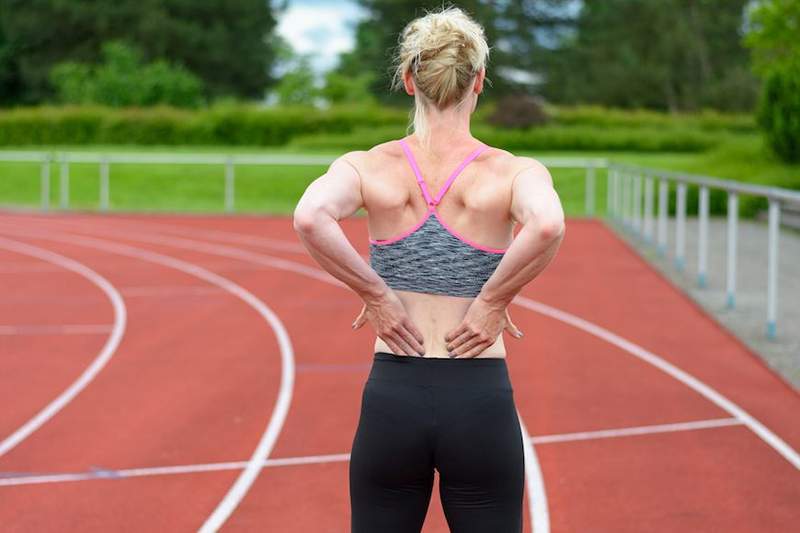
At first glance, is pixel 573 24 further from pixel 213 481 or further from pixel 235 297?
pixel 213 481

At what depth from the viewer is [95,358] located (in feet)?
32.3

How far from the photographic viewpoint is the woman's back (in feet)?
9.30

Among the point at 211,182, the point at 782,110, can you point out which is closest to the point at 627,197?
the point at 782,110

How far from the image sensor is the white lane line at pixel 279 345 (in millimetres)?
5875

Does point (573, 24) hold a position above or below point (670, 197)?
above

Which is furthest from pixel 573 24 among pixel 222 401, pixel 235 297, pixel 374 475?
pixel 374 475

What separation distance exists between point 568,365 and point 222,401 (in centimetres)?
276

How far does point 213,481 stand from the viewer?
6.22 metres

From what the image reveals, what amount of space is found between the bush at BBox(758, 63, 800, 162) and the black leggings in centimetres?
2330

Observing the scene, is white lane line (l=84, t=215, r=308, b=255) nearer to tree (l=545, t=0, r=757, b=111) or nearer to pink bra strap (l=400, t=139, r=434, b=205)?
pink bra strap (l=400, t=139, r=434, b=205)

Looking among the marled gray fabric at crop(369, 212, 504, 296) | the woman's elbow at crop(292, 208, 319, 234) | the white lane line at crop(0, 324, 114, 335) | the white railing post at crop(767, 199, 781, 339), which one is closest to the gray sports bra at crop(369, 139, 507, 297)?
the marled gray fabric at crop(369, 212, 504, 296)

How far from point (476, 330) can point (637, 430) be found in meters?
4.70

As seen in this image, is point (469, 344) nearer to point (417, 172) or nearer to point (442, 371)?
point (442, 371)

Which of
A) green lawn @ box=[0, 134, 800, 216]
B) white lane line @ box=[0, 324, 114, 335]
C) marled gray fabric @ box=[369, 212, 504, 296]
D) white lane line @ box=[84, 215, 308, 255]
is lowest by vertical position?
white lane line @ box=[0, 324, 114, 335]
